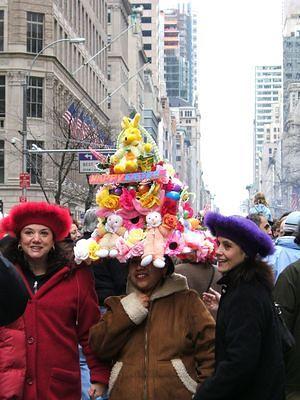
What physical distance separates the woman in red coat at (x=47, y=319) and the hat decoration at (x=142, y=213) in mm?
291

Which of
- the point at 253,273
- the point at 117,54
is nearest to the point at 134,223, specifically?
the point at 253,273

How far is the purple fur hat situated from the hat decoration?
0.34m

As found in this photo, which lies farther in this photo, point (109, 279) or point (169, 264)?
point (109, 279)

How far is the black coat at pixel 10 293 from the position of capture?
3602mm

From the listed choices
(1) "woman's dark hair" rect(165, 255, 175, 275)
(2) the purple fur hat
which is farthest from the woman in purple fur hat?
(1) "woman's dark hair" rect(165, 255, 175, 275)

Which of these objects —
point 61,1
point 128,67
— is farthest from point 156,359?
point 128,67

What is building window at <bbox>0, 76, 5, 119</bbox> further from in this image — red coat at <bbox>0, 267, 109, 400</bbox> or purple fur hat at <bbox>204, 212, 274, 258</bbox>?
purple fur hat at <bbox>204, 212, 274, 258</bbox>

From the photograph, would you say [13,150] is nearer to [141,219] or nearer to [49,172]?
[49,172]

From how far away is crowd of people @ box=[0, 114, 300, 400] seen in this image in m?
4.59

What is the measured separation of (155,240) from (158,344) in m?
0.62

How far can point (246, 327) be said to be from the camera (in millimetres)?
4492

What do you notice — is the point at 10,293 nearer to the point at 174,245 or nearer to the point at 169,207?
the point at 174,245

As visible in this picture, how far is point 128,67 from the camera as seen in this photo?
103625mm

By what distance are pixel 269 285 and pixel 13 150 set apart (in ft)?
145
